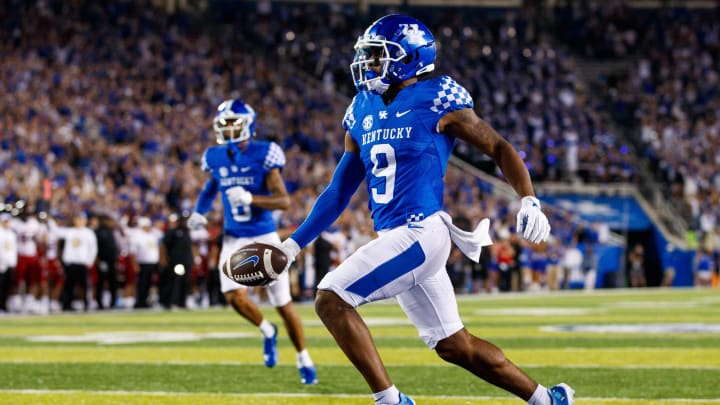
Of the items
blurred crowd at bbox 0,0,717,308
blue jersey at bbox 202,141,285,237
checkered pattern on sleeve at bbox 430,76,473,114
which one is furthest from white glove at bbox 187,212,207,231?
blurred crowd at bbox 0,0,717,308

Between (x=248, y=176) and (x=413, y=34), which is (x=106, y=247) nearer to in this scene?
(x=248, y=176)

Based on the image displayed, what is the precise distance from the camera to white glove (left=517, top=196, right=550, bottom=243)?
458 centimetres

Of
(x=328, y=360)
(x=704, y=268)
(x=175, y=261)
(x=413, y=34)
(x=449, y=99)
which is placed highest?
(x=413, y=34)

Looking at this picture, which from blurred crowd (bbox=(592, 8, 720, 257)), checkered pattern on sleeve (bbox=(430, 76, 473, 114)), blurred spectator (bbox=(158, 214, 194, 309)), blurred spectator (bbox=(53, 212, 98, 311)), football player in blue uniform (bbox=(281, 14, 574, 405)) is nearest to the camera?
football player in blue uniform (bbox=(281, 14, 574, 405))

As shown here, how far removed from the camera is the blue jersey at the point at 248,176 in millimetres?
8906

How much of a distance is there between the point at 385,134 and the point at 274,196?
146 inches

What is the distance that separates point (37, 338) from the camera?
1250 cm

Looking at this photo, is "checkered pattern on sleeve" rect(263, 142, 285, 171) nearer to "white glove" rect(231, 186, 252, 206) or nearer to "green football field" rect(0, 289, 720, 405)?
"white glove" rect(231, 186, 252, 206)

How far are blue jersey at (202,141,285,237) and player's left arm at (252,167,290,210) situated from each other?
0.06 metres

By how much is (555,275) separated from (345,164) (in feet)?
77.7

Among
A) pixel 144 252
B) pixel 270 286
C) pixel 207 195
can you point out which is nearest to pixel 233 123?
pixel 207 195

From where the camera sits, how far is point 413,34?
525 centimetres

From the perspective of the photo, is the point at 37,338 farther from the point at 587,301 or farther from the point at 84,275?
the point at 587,301

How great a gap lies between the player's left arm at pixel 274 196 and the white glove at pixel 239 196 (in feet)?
0.27
